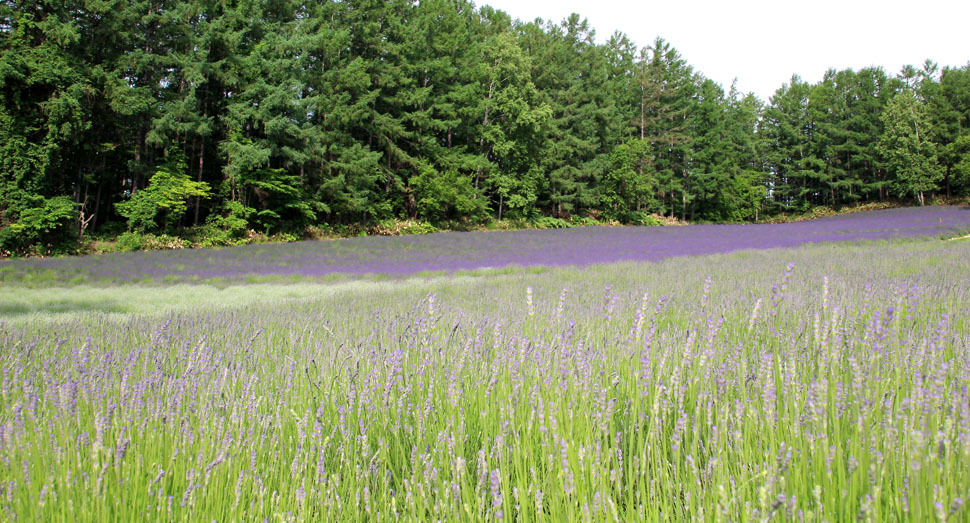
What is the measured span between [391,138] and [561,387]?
123ft

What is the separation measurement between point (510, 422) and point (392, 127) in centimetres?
3479

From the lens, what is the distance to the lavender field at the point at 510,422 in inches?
69.9

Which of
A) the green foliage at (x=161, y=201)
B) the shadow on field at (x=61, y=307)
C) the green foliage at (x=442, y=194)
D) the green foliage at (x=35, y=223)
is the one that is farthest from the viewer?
the green foliage at (x=442, y=194)

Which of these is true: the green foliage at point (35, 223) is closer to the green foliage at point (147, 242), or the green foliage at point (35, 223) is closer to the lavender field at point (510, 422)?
the green foliage at point (147, 242)

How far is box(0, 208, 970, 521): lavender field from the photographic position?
5.82 ft

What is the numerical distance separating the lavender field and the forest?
22.5 meters

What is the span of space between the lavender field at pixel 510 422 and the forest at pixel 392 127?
887 inches

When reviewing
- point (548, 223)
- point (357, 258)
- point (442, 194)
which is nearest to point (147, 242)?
point (357, 258)

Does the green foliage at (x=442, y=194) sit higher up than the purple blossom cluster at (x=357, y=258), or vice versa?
the green foliage at (x=442, y=194)

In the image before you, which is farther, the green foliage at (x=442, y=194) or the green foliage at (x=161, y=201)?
the green foliage at (x=442, y=194)

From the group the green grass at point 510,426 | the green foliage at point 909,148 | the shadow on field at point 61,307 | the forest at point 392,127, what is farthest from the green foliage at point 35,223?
the green foliage at point 909,148

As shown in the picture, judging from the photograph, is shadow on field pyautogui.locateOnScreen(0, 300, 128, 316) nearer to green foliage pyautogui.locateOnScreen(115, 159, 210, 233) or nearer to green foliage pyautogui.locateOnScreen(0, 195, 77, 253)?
green foliage pyautogui.locateOnScreen(0, 195, 77, 253)

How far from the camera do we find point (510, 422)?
96.7 inches

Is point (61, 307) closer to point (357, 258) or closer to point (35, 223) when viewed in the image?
point (357, 258)
